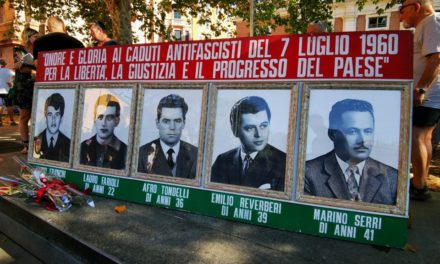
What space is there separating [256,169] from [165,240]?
884 millimetres

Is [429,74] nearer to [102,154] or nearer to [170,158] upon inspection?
[170,158]

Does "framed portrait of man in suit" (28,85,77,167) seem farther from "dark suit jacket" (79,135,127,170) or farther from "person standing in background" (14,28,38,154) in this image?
"person standing in background" (14,28,38,154)

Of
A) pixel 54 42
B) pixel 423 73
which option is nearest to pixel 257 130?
pixel 423 73

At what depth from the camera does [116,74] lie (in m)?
3.39

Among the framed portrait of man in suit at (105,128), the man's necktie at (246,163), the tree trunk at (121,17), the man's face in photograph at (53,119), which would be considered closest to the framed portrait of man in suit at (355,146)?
the man's necktie at (246,163)

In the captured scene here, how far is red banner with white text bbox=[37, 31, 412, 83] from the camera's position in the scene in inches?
94.2

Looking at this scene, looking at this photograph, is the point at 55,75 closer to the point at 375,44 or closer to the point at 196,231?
the point at 196,231

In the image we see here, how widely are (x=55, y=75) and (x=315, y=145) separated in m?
2.97

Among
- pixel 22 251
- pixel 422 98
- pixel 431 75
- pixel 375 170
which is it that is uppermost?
pixel 431 75

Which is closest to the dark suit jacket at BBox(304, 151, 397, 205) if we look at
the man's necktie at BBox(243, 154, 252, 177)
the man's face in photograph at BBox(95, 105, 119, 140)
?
the man's necktie at BBox(243, 154, 252, 177)

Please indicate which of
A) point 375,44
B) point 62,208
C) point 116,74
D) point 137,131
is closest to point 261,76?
point 375,44

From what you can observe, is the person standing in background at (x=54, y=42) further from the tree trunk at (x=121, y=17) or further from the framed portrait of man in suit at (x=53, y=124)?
the tree trunk at (x=121, y=17)

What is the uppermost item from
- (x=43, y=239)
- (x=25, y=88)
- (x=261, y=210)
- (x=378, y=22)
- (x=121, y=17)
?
(x=378, y=22)

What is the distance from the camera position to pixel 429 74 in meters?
2.69
